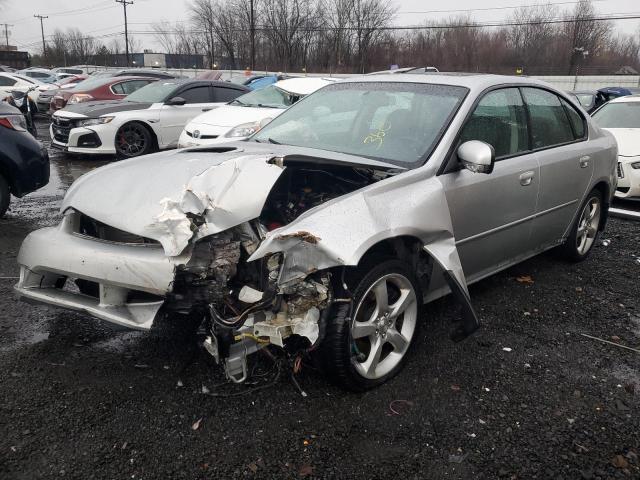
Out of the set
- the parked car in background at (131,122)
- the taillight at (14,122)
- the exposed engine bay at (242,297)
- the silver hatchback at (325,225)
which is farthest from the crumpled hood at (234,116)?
the exposed engine bay at (242,297)

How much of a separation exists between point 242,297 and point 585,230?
3804 mm

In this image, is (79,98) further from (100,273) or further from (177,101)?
(100,273)

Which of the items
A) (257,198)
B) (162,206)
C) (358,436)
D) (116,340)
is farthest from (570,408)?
(116,340)

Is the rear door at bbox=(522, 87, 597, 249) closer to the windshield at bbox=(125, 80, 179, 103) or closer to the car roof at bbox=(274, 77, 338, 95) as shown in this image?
the car roof at bbox=(274, 77, 338, 95)

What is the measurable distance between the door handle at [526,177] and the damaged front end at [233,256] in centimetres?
117

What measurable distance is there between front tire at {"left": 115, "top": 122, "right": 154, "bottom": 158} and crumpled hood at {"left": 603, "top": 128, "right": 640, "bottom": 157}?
25.5ft

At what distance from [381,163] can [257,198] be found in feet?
3.02

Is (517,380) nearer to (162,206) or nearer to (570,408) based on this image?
(570,408)

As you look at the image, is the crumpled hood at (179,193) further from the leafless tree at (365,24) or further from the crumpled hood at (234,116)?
the leafless tree at (365,24)

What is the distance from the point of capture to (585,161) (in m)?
4.51

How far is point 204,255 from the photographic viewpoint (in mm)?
2533

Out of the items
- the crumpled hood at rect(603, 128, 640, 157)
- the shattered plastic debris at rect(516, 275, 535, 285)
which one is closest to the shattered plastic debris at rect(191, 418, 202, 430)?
the shattered plastic debris at rect(516, 275, 535, 285)

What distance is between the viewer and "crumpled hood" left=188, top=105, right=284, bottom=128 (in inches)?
332

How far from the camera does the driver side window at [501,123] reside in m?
3.54
